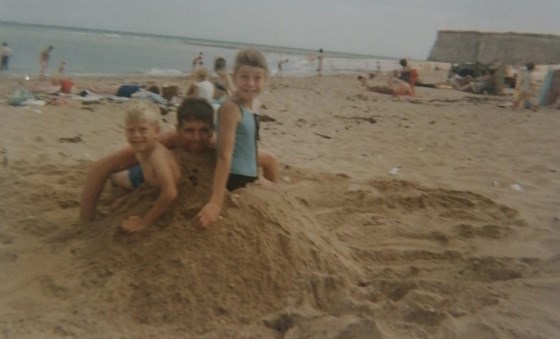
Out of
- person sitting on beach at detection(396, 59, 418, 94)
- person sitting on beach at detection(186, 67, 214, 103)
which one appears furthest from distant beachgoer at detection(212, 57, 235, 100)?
person sitting on beach at detection(396, 59, 418, 94)

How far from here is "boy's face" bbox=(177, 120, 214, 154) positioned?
94.4 inches

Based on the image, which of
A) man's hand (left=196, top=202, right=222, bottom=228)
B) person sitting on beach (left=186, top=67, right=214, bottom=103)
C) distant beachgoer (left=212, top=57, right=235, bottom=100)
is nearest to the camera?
man's hand (left=196, top=202, right=222, bottom=228)

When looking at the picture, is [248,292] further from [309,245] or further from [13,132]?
[13,132]

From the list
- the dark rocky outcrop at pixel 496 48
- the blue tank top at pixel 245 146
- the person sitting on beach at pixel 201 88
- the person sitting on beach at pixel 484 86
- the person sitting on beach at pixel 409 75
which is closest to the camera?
the blue tank top at pixel 245 146

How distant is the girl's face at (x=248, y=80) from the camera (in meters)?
2.25

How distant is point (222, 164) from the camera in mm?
2135

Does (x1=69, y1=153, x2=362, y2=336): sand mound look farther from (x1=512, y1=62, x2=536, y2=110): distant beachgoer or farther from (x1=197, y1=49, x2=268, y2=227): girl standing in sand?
(x1=512, y1=62, x2=536, y2=110): distant beachgoer

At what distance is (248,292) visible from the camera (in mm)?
1869

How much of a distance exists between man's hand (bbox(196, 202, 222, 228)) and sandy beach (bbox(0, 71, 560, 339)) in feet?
0.14

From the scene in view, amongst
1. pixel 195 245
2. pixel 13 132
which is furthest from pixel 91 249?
pixel 13 132

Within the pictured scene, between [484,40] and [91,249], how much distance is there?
28.3 m

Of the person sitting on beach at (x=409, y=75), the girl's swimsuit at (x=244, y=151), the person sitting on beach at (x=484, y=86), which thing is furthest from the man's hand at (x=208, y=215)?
the person sitting on beach at (x=484, y=86)

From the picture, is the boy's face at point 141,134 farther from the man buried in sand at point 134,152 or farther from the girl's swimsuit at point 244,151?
the girl's swimsuit at point 244,151

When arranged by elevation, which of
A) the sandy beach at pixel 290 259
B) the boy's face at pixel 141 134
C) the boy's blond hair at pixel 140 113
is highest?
the boy's blond hair at pixel 140 113
